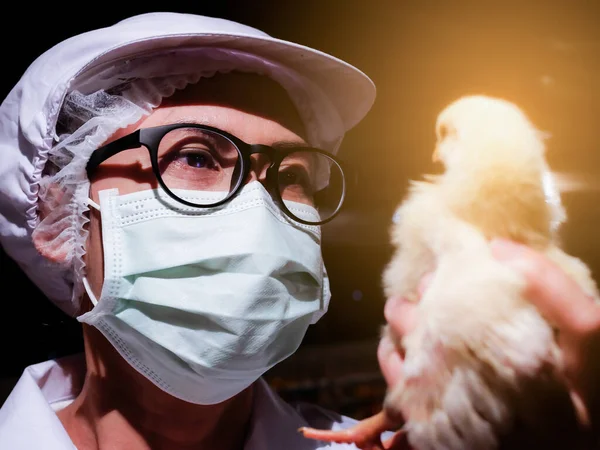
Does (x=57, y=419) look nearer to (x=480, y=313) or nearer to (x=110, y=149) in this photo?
(x=110, y=149)

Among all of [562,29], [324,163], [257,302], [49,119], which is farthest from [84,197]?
[562,29]

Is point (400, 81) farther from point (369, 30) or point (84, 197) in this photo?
point (84, 197)

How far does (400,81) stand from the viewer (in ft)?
3.58

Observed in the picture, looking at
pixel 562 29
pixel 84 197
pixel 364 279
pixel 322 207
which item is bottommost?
pixel 364 279

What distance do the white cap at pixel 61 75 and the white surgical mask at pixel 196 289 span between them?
0.57 feet

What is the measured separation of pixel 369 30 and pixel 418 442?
89 centimetres

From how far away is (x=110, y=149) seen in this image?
84cm

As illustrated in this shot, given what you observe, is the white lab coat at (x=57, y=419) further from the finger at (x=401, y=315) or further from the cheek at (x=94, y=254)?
the finger at (x=401, y=315)

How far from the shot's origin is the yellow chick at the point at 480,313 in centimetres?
52

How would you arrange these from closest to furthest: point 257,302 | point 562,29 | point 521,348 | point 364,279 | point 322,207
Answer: point 521,348 < point 257,302 < point 562,29 < point 322,207 < point 364,279

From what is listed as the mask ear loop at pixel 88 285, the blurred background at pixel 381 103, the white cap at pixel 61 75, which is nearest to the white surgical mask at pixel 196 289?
the mask ear loop at pixel 88 285

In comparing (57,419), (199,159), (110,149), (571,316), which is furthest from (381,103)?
(57,419)

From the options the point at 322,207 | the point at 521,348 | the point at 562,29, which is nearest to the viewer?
the point at 521,348

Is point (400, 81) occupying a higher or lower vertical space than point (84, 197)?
higher
